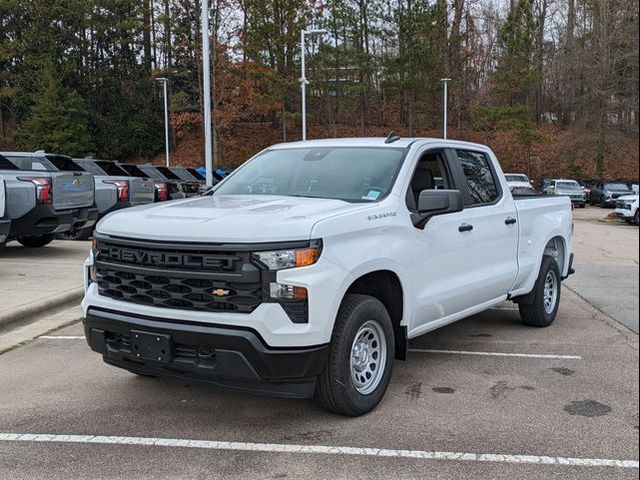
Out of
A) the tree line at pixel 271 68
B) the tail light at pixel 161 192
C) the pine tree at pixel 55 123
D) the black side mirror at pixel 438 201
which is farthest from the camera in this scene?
the pine tree at pixel 55 123

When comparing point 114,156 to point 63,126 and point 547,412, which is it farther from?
point 547,412

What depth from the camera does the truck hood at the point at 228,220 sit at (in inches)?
151

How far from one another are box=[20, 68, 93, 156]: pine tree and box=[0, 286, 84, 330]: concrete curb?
38.0 meters

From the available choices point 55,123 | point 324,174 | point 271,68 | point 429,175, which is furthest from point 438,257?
point 55,123

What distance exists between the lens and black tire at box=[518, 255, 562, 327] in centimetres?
689

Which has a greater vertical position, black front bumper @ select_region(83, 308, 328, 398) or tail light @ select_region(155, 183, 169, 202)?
tail light @ select_region(155, 183, 169, 202)

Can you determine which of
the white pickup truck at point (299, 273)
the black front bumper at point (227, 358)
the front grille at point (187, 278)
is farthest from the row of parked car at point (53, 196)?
the black front bumper at point (227, 358)

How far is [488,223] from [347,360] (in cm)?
238

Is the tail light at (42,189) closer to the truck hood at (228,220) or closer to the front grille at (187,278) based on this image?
the truck hood at (228,220)

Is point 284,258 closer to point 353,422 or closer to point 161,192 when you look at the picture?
point 353,422

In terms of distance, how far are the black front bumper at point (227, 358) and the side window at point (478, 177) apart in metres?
2.68

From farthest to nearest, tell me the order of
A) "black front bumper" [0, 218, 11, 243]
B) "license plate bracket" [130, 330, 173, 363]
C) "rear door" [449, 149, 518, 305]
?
"black front bumper" [0, 218, 11, 243], "rear door" [449, 149, 518, 305], "license plate bracket" [130, 330, 173, 363]

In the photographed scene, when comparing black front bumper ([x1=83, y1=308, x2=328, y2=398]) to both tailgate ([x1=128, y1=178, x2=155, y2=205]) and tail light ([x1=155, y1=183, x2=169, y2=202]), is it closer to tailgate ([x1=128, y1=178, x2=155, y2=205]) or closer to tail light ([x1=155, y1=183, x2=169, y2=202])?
tailgate ([x1=128, y1=178, x2=155, y2=205])

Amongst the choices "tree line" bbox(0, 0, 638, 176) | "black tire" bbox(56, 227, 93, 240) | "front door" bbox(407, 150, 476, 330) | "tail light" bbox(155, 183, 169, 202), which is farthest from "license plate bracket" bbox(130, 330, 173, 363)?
"tree line" bbox(0, 0, 638, 176)
